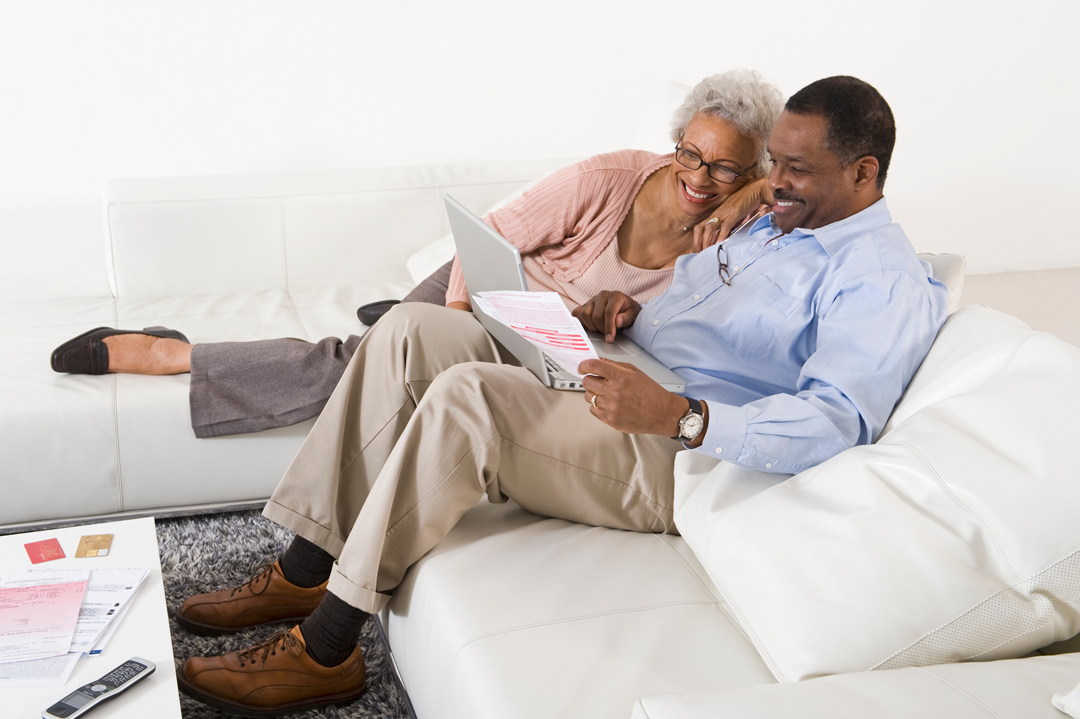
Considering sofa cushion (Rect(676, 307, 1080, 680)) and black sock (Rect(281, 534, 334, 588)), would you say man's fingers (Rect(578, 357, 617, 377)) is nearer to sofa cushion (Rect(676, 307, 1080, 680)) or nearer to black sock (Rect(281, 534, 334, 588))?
sofa cushion (Rect(676, 307, 1080, 680))

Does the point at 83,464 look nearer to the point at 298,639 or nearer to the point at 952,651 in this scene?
the point at 298,639

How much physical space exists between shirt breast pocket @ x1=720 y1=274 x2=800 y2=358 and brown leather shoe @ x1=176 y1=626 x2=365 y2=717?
2.67ft

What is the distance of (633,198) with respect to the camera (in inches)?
73.7

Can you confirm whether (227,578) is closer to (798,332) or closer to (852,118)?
(798,332)

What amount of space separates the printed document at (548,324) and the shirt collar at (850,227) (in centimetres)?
48

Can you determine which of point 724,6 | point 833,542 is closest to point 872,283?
point 833,542

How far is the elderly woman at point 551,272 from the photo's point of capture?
1812mm

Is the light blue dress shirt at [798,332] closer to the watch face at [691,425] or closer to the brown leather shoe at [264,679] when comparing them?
the watch face at [691,425]

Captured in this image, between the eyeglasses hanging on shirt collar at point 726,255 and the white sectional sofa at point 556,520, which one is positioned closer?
the white sectional sofa at point 556,520

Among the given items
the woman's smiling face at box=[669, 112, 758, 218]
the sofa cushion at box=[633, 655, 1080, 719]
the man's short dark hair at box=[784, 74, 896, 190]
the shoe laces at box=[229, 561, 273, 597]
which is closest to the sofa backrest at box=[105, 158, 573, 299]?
the woman's smiling face at box=[669, 112, 758, 218]

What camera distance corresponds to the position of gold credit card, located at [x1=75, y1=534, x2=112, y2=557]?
128 cm

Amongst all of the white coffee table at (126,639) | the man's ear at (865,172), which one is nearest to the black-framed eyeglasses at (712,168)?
the man's ear at (865,172)

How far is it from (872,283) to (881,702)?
2.18ft

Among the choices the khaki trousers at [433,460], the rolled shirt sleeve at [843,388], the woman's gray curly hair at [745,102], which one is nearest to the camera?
the rolled shirt sleeve at [843,388]
